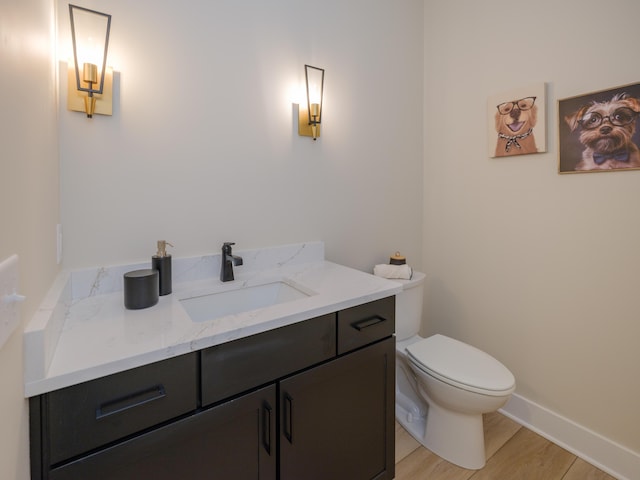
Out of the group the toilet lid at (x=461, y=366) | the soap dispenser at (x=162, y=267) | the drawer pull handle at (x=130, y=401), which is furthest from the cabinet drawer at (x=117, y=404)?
the toilet lid at (x=461, y=366)

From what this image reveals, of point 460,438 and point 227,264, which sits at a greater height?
point 227,264

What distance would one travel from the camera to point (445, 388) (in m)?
1.47

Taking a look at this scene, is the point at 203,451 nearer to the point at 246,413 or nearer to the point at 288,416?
the point at 246,413

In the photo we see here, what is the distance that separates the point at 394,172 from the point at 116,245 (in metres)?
1.61

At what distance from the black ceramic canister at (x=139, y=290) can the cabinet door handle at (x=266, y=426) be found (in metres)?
0.51

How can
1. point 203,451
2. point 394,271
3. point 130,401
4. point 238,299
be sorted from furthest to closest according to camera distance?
1. point 394,271
2. point 238,299
3. point 203,451
4. point 130,401

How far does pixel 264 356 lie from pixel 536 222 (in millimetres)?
1600

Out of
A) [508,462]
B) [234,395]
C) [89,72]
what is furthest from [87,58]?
[508,462]

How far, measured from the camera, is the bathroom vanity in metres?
0.70

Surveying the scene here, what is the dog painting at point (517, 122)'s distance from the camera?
164cm

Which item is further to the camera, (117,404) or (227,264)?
(227,264)

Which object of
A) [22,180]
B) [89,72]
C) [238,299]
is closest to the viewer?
[22,180]

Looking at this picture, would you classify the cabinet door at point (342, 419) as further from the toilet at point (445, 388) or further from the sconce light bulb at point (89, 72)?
the sconce light bulb at point (89, 72)

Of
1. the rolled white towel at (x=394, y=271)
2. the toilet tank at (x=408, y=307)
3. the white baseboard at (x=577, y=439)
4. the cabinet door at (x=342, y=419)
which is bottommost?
the white baseboard at (x=577, y=439)
